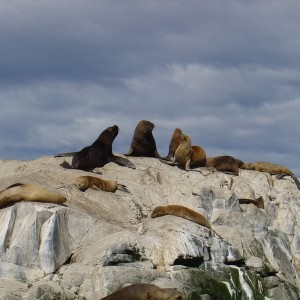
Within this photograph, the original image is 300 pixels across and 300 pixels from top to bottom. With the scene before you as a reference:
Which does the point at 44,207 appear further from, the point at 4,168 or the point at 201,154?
the point at 201,154

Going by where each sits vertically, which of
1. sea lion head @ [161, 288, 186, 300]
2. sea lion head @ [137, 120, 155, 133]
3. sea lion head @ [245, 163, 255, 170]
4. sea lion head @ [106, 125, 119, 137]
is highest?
sea lion head @ [137, 120, 155, 133]

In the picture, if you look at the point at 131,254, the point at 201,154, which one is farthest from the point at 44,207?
the point at 201,154

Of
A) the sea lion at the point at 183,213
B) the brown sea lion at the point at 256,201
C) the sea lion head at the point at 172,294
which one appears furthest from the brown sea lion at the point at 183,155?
the sea lion head at the point at 172,294

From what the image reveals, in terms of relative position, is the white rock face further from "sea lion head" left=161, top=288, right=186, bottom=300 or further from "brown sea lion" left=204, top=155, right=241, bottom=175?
"brown sea lion" left=204, top=155, right=241, bottom=175

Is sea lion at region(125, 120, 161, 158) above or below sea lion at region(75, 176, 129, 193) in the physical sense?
above

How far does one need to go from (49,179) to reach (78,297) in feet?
16.1

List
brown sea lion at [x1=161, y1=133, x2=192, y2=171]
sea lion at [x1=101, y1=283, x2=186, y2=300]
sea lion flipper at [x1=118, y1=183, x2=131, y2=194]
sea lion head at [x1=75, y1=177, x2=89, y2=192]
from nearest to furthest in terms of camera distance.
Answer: sea lion at [x1=101, y1=283, x2=186, y2=300]
sea lion head at [x1=75, y1=177, x2=89, y2=192]
sea lion flipper at [x1=118, y1=183, x2=131, y2=194]
brown sea lion at [x1=161, y1=133, x2=192, y2=171]

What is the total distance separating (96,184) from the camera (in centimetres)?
1861

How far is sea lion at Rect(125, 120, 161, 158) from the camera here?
23812 mm

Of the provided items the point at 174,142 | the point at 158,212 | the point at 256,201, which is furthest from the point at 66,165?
the point at 174,142

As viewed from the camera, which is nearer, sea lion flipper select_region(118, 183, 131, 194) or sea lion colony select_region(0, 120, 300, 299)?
sea lion colony select_region(0, 120, 300, 299)

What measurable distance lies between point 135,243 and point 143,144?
900 cm

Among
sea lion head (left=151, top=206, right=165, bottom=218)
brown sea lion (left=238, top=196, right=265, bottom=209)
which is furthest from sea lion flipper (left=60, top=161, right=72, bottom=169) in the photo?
brown sea lion (left=238, top=196, right=265, bottom=209)

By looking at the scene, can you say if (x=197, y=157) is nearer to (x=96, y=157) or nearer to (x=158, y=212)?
(x=96, y=157)
